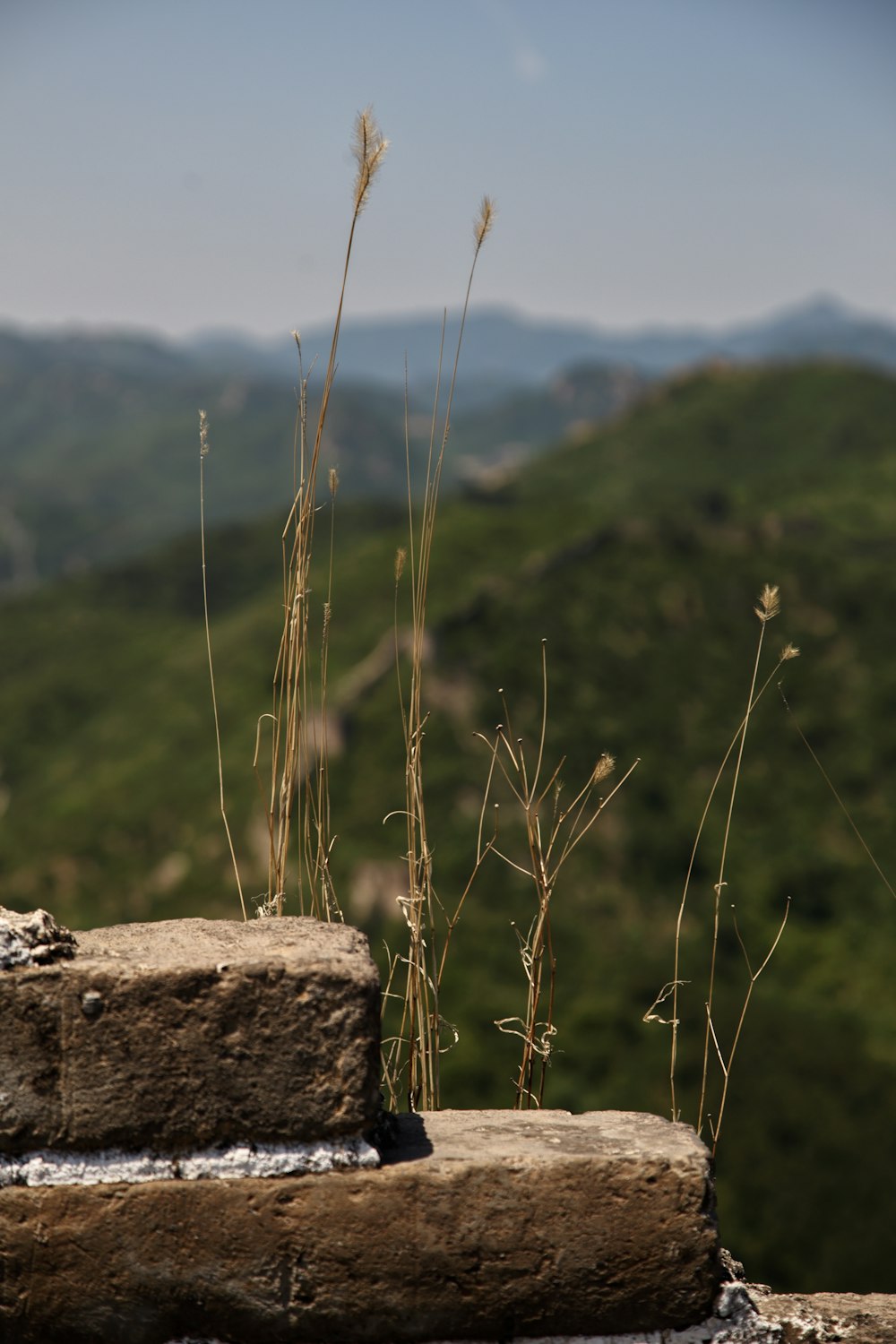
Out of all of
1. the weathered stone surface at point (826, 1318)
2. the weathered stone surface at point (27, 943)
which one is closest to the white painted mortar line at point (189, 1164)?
the weathered stone surface at point (27, 943)

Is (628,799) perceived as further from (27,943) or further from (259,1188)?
(27,943)

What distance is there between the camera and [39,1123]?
2016mm

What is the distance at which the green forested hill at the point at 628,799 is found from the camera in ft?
74.3

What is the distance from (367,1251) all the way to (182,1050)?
416 mm

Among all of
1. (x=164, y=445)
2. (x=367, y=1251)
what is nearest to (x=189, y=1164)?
(x=367, y=1251)

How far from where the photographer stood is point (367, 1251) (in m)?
2.04

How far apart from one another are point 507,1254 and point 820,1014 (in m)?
23.8

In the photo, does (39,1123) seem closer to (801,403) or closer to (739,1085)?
(739,1085)

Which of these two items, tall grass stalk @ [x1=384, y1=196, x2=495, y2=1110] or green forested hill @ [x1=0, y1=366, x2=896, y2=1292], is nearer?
tall grass stalk @ [x1=384, y1=196, x2=495, y2=1110]

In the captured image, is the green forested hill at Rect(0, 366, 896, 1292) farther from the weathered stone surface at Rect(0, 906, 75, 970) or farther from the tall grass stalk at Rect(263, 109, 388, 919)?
the weathered stone surface at Rect(0, 906, 75, 970)

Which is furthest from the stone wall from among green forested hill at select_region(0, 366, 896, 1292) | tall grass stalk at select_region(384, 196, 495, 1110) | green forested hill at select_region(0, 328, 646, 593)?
green forested hill at select_region(0, 328, 646, 593)

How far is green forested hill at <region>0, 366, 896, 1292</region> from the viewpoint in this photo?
2264cm

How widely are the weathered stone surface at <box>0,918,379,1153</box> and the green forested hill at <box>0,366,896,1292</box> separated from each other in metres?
17.9

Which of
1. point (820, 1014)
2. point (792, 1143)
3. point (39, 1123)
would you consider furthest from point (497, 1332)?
point (820, 1014)
